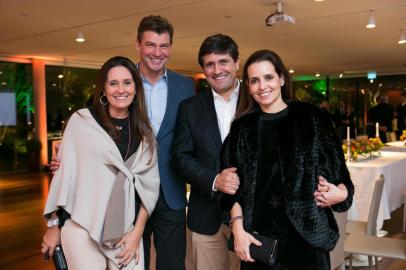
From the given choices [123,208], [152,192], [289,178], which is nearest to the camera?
[289,178]

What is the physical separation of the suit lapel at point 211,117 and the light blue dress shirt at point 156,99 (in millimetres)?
274

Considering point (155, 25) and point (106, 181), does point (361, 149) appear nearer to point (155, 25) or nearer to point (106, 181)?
point (155, 25)

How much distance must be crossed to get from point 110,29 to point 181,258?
20.7ft

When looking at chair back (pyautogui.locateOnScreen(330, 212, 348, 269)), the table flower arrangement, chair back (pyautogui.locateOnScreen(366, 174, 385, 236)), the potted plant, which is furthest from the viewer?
the potted plant

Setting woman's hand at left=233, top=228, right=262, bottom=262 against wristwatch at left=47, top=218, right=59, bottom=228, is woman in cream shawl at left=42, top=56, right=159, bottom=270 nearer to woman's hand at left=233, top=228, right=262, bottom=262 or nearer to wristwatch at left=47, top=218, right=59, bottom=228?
wristwatch at left=47, top=218, right=59, bottom=228

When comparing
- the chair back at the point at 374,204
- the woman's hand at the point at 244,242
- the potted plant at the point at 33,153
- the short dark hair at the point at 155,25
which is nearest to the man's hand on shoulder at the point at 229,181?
the woman's hand at the point at 244,242

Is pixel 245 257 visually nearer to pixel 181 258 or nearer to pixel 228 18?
pixel 181 258

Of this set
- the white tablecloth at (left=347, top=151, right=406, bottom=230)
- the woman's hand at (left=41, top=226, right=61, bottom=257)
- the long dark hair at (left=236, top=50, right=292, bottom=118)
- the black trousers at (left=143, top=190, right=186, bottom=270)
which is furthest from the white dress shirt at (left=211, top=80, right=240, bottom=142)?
the white tablecloth at (left=347, top=151, right=406, bottom=230)

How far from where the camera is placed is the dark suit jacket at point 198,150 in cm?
224

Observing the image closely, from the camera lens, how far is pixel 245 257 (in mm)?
1829

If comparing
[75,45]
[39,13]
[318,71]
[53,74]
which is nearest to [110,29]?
[39,13]

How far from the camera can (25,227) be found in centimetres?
593

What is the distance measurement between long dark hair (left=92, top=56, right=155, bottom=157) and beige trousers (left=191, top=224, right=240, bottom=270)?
65 cm

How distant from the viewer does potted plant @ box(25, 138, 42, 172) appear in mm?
11695
